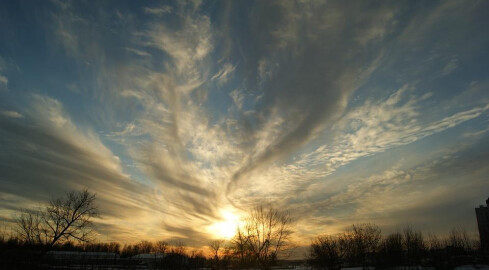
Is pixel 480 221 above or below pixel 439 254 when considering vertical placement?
above

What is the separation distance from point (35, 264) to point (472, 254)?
93220 millimetres

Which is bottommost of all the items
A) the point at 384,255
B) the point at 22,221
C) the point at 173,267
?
the point at 173,267

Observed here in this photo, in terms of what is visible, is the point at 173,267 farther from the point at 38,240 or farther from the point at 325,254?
the point at 325,254

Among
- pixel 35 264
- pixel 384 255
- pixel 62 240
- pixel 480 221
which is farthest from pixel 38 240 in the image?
pixel 480 221

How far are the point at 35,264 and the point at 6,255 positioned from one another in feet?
12.2

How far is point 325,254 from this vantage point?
65.8 metres

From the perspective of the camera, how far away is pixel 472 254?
232ft

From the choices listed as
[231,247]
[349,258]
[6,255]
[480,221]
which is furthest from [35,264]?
[480,221]

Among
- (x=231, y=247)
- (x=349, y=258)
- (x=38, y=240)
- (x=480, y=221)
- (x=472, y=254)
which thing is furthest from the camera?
(x=480, y=221)

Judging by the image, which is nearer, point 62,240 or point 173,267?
point 62,240

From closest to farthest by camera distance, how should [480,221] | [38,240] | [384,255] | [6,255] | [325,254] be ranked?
[6,255], [38,240], [384,255], [325,254], [480,221]

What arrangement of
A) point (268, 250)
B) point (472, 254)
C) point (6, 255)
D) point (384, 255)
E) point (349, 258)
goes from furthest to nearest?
1. point (349, 258)
2. point (472, 254)
3. point (384, 255)
4. point (268, 250)
5. point (6, 255)

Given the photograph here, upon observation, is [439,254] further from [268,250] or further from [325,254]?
[268,250]

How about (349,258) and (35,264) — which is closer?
(35,264)
